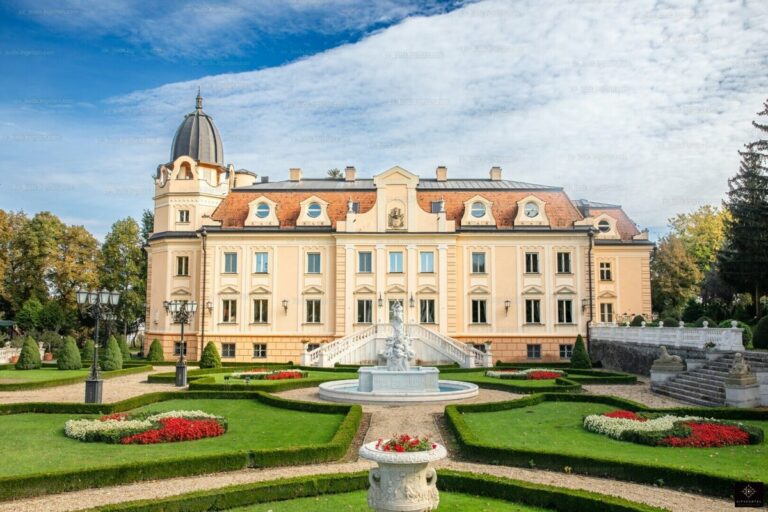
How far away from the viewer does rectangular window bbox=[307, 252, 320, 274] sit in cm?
4109

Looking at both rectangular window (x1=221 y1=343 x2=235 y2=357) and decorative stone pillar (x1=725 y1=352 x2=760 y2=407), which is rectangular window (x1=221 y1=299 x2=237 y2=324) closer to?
rectangular window (x1=221 y1=343 x2=235 y2=357)

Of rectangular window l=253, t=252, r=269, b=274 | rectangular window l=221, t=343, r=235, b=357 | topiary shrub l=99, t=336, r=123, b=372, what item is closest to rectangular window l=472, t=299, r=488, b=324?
rectangular window l=253, t=252, r=269, b=274

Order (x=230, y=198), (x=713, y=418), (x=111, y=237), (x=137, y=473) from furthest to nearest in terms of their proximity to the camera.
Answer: (x=111, y=237), (x=230, y=198), (x=713, y=418), (x=137, y=473)

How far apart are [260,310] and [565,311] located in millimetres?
19301

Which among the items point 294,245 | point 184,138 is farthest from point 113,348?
point 184,138

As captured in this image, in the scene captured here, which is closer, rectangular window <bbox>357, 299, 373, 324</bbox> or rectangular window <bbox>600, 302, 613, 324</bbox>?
rectangular window <bbox>357, 299, 373, 324</bbox>

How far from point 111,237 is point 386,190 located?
105 ft

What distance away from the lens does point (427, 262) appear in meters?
40.4

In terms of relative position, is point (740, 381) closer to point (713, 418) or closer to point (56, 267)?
point (713, 418)

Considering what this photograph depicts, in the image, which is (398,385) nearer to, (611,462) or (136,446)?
(136,446)

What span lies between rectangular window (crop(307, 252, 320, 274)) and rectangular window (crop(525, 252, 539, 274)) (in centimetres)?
1333

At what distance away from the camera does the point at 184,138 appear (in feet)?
Answer: 145

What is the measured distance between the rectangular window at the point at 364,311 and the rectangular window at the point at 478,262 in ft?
22.8

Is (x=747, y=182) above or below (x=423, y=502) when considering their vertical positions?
above
